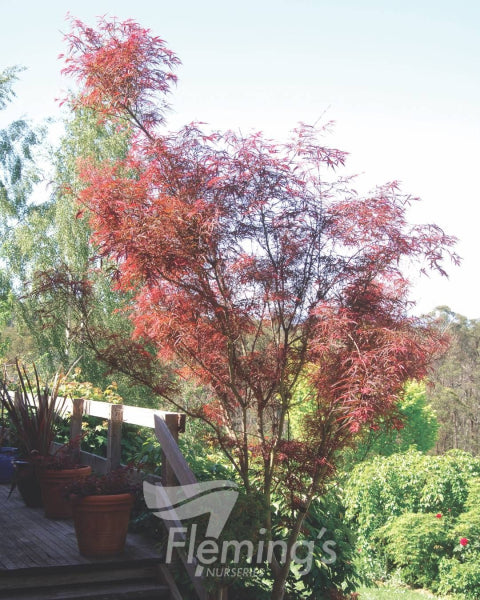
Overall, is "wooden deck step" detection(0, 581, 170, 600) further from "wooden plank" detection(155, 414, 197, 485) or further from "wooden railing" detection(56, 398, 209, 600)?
"wooden plank" detection(155, 414, 197, 485)

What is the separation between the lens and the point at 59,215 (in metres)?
16.7

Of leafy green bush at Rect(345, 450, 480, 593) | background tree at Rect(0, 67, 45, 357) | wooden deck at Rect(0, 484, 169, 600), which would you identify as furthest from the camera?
background tree at Rect(0, 67, 45, 357)

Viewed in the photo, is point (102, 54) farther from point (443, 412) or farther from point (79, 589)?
point (443, 412)

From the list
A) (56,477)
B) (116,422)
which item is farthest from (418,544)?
(56,477)

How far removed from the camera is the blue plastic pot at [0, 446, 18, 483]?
6980mm

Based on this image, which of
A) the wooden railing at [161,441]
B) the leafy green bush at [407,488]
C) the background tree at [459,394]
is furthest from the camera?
the background tree at [459,394]

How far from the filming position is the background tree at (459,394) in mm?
30500

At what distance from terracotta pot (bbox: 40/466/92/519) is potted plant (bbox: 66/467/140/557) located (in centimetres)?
60

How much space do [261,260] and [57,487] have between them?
2.43 meters

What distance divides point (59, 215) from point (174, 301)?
1295 cm

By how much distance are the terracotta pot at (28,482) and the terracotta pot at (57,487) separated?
1.05ft

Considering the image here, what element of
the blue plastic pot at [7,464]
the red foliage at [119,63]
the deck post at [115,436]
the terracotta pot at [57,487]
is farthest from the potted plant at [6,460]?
the red foliage at [119,63]

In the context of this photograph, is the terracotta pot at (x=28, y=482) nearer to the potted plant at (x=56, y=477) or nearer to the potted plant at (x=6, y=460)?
the potted plant at (x=56, y=477)

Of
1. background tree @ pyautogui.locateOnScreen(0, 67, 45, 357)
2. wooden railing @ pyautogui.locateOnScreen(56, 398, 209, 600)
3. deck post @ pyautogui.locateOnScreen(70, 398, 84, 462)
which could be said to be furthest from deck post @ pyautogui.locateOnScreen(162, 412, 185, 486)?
background tree @ pyautogui.locateOnScreen(0, 67, 45, 357)
